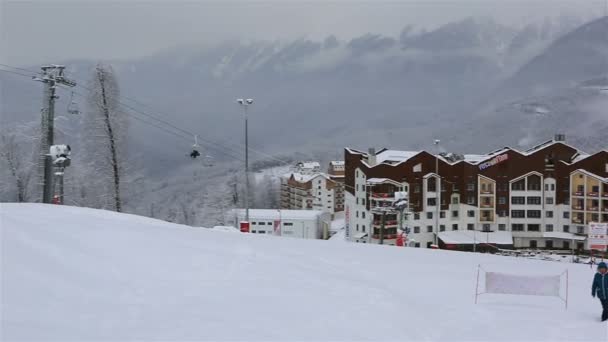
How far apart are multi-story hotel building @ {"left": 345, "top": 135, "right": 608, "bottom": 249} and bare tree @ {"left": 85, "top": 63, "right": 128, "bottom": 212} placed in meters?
29.1

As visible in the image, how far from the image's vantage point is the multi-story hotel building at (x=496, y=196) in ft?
195

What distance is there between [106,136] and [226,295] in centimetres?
2696

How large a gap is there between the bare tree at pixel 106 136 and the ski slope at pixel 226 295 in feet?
60.6

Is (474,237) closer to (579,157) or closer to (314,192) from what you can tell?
(579,157)

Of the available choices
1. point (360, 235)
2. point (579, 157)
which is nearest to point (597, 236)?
point (360, 235)

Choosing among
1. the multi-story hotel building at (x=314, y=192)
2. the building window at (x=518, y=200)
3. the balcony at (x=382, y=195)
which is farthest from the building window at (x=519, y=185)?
the multi-story hotel building at (x=314, y=192)

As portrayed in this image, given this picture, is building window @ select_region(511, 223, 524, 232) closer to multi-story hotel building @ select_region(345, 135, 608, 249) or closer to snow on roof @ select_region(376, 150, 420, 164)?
multi-story hotel building @ select_region(345, 135, 608, 249)

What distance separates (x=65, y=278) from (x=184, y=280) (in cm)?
243

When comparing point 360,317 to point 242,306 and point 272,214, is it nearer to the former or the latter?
point 242,306

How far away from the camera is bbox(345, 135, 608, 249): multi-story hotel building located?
59.5 m

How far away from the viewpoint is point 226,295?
444 inches

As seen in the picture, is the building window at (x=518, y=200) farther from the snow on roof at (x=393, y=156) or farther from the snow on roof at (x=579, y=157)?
the snow on roof at (x=393, y=156)

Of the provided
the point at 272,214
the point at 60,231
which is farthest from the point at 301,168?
the point at 60,231

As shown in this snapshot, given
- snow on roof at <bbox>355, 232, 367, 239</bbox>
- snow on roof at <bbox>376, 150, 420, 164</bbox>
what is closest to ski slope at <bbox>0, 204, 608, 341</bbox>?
snow on roof at <bbox>355, 232, 367, 239</bbox>
